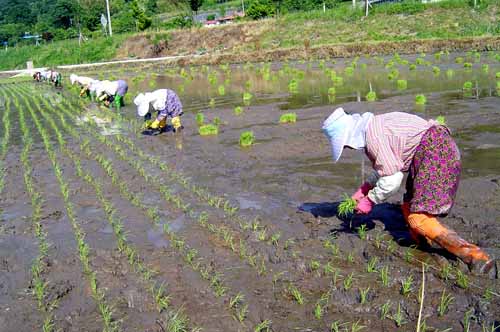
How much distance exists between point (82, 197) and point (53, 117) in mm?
7856

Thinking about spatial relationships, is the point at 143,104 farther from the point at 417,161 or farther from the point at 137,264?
the point at 417,161

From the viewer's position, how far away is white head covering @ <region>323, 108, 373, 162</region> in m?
3.49

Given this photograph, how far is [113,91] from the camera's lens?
1300 centimetres

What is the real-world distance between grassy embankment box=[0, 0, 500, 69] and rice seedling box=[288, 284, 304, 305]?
23.3 meters

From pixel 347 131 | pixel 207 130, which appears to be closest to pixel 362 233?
pixel 347 131

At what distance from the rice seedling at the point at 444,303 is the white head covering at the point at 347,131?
1.11m

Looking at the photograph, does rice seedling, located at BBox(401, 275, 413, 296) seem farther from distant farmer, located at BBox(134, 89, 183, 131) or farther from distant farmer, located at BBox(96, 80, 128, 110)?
distant farmer, located at BBox(96, 80, 128, 110)

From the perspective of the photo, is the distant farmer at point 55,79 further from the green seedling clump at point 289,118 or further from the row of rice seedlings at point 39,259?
the green seedling clump at point 289,118

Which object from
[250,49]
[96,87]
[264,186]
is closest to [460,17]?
[250,49]

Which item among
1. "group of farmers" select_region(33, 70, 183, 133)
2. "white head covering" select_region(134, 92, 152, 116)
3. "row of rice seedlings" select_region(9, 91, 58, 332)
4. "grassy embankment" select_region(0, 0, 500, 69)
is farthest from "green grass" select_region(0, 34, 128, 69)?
"row of rice seedlings" select_region(9, 91, 58, 332)

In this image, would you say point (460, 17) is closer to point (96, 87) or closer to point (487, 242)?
point (96, 87)

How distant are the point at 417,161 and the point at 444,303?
966 millimetres

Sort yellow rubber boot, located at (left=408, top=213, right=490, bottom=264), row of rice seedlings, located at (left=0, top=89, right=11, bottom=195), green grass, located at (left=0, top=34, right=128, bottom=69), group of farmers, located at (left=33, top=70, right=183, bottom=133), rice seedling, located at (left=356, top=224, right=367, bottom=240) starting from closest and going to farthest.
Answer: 1. yellow rubber boot, located at (left=408, top=213, right=490, bottom=264)
2. rice seedling, located at (left=356, top=224, right=367, bottom=240)
3. row of rice seedlings, located at (left=0, top=89, right=11, bottom=195)
4. group of farmers, located at (left=33, top=70, right=183, bottom=133)
5. green grass, located at (left=0, top=34, right=128, bottom=69)

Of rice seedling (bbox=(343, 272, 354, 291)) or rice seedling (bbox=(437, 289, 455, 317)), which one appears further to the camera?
rice seedling (bbox=(343, 272, 354, 291))
